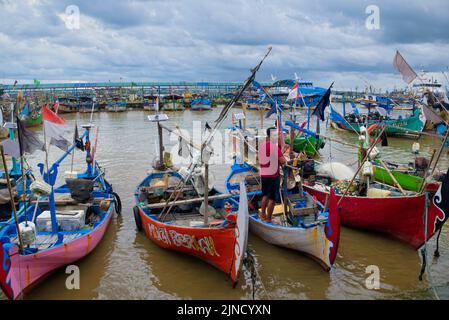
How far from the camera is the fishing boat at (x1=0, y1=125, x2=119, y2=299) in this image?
232 inches

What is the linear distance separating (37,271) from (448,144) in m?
19.9

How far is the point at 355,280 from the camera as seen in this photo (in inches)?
283

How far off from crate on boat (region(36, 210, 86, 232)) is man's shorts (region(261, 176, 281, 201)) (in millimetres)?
3904

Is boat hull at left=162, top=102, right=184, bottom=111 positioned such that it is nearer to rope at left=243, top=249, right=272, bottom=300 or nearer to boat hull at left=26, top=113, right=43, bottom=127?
boat hull at left=26, top=113, right=43, bottom=127

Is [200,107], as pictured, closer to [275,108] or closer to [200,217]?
[275,108]

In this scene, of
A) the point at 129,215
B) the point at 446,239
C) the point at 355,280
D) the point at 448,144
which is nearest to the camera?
the point at 355,280

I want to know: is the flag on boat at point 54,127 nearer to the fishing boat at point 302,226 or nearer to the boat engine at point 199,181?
the boat engine at point 199,181

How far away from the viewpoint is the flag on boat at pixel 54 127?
292 inches

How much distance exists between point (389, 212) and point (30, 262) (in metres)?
7.18

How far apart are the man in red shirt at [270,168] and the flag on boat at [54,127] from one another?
4.06 meters

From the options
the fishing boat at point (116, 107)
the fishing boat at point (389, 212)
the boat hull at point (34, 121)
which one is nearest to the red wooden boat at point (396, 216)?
the fishing boat at point (389, 212)

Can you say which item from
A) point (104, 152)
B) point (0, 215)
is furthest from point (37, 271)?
point (104, 152)

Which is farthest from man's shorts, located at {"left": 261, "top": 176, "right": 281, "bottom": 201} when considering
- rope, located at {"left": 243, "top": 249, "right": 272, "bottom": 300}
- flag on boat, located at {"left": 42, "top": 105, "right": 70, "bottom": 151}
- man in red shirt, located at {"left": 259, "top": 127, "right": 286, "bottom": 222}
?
flag on boat, located at {"left": 42, "top": 105, "right": 70, "bottom": 151}
